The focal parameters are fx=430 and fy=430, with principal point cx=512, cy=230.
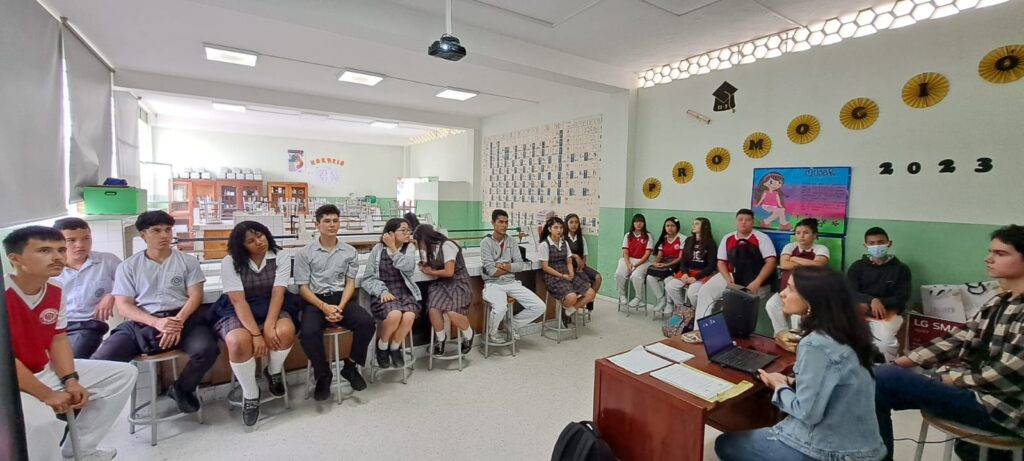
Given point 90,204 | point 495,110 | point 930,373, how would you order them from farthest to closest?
point 495,110, point 90,204, point 930,373

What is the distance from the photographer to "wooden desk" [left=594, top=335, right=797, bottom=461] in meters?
1.60

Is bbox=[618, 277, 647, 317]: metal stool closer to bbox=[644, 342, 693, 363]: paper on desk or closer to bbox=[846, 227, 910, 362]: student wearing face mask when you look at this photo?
bbox=[846, 227, 910, 362]: student wearing face mask

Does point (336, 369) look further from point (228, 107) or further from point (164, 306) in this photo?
point (228, 107)

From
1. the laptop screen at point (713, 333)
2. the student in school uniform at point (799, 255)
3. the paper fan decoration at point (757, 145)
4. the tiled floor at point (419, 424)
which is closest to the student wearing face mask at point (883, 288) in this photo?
the student in school uniform at point (799, 255)

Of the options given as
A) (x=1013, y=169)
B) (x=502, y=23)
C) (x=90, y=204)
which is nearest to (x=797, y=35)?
(x=1013, y=169)

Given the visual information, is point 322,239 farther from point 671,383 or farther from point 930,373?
point 930,373

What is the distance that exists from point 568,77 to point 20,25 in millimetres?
4045

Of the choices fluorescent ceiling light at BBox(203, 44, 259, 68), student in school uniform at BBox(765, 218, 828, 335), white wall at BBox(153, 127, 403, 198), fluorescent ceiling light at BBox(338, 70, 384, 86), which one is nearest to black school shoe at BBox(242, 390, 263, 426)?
fluorescent ceiling light at BBox(203, 44, 259, 68)

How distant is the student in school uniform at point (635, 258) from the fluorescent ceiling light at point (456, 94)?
2744 millimetres

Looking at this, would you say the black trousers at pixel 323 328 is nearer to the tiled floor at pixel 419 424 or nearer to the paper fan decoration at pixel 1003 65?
the tiled floor at pixel 419 424

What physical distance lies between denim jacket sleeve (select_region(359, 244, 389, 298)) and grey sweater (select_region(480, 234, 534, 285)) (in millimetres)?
889

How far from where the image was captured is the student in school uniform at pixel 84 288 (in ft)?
7.80

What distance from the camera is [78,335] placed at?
232 cm

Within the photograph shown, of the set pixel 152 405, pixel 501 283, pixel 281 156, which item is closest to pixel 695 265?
pixel 501 283
